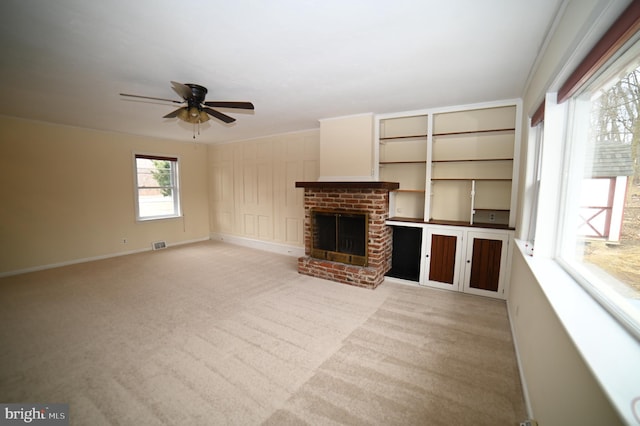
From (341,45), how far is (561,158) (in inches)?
75.9

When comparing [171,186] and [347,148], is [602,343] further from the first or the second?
[171,186]

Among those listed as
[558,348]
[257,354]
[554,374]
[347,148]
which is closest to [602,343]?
[558,348]

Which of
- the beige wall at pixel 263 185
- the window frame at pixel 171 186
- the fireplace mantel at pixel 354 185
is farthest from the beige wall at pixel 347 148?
the window frame at pixel 171 186

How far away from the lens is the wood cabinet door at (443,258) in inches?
145

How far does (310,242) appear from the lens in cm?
459

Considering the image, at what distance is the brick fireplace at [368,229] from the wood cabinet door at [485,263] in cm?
115

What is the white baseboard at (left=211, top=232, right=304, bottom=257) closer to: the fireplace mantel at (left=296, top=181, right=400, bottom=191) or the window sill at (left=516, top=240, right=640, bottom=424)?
the fireplace mantel at (left=296, top=181, right=400, bottom=191)

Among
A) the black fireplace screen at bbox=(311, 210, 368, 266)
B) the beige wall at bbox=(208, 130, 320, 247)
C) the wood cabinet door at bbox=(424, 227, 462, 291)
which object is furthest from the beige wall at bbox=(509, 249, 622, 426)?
the beige wall at bbox=(208, 130, 320, 247)

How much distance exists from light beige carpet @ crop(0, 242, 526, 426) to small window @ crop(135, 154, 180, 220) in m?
2.43

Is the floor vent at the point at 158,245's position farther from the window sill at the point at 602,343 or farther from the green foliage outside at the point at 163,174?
the window sill at the point at 602,343

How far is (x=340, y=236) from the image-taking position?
4.34 meters

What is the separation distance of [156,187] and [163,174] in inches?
14.1

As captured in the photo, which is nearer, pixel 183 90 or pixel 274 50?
pixel 274 50

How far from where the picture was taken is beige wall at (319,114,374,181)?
410 cm
